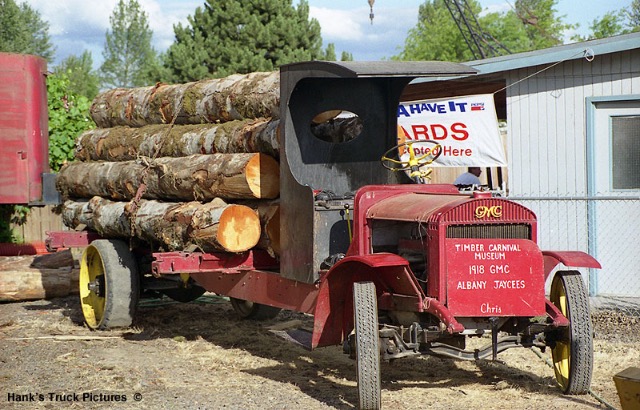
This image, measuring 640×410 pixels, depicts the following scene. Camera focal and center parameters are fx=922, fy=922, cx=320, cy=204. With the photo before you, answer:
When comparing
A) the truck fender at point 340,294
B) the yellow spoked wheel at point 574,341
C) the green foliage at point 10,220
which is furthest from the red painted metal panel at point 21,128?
the yellow spoked wheel at point 574,341

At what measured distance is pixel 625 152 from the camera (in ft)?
37.4

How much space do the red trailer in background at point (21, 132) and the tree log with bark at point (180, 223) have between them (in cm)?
187

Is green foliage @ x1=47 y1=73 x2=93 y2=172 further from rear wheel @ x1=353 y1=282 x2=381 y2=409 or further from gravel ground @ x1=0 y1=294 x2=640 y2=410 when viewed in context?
rear wheel @ x1=353 y1=282 x2=381 y2=409

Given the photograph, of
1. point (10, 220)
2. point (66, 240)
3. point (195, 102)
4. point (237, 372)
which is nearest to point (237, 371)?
point (237, 372)

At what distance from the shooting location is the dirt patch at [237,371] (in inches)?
267

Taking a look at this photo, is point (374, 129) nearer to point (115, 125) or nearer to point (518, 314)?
point (518, 314)

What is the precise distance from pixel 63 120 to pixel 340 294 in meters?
11.3

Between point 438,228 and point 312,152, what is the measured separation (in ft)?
7.37

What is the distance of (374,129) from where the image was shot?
28.8 ft

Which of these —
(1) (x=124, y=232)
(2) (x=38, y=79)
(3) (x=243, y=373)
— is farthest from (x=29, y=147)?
(3) (x=243, y=373)

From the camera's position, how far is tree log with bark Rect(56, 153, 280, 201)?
27.5 feet

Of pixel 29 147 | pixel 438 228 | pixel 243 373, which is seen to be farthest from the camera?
pixel 29 147

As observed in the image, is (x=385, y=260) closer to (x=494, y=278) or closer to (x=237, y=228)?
(x=494, y=278)

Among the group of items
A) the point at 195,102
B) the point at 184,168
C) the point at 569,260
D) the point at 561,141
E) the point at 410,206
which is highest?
the point at 195,102
